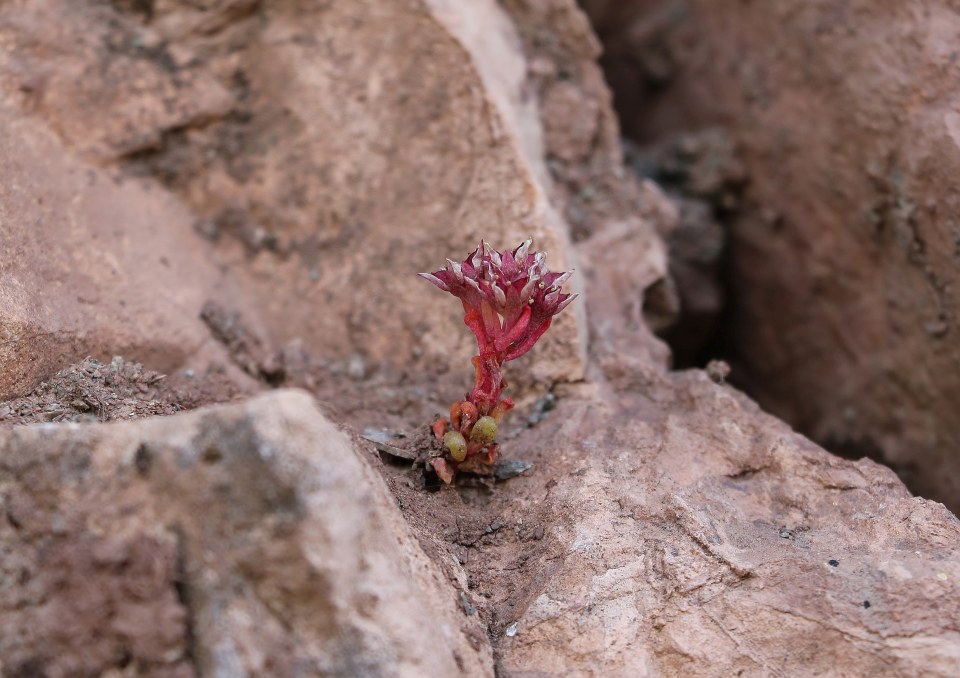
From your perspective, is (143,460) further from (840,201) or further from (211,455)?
(840,201)

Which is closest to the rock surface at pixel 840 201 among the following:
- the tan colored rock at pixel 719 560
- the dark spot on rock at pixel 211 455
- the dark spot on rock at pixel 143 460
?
the tan colored rock at pixel 719 560

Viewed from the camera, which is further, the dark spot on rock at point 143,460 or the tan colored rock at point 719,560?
the tan colored rock at point 719,560

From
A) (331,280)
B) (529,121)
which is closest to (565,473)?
(331,280)

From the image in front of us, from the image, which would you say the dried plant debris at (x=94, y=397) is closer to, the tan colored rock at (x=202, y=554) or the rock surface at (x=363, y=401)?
the rock surface at (x=363, y=401)

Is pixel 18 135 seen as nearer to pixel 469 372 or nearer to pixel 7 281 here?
pixel 7 281

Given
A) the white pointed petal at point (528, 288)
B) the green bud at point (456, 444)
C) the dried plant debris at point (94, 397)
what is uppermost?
the white pointed petal at point (528, 288)

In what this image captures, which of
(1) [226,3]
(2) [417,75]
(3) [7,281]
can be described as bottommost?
(3) [7,281]

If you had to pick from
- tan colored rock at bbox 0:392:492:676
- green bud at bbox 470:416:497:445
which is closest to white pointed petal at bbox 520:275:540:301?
→ green bud at bbox 470:416:497:445
